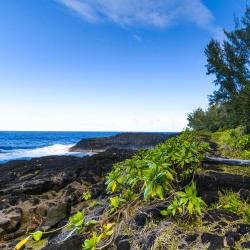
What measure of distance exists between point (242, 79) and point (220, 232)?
14790mm

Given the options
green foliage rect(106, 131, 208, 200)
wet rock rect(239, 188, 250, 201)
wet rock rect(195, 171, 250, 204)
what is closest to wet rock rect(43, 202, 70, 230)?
green foliage rect(106, 131, 208, 200)

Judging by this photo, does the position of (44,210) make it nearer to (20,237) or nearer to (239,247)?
(20,237)

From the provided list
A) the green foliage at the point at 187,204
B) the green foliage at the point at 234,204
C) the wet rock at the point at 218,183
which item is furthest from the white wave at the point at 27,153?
the green foliage at the point at 187,204

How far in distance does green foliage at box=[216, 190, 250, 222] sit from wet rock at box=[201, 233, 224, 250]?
1.90 ft

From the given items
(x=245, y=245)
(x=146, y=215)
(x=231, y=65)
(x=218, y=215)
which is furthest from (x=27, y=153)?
(x=245, y=245)

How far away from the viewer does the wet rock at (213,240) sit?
2.56 metres

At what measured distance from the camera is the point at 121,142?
3941cm

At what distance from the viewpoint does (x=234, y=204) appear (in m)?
3.48

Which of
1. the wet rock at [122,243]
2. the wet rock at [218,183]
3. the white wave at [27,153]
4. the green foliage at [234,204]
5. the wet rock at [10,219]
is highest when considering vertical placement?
the wet rock at [218,183]

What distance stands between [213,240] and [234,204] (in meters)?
1.00

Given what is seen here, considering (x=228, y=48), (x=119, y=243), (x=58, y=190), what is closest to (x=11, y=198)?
(x=58, y=190)

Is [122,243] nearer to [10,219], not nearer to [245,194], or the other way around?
[245,194]

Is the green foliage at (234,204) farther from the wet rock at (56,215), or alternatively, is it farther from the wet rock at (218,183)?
the wet rock at (56,215)

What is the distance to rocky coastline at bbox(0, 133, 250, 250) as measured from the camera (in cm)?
283
